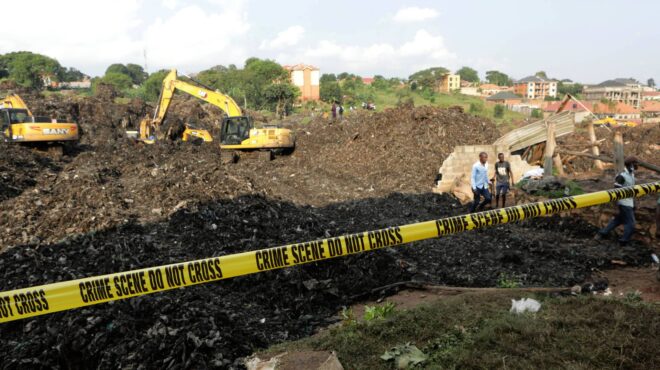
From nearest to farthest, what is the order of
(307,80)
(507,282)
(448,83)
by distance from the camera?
1. (507,282)
2. (307,80)
3. (448,83)

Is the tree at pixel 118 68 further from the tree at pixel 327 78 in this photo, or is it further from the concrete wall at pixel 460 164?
the concrete wall at pixel 460 164

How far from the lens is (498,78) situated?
17975cm

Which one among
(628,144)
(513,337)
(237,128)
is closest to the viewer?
(513,337)

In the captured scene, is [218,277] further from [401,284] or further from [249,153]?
[249,153]

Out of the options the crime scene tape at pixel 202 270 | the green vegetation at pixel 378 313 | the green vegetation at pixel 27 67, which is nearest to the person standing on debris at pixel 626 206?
the crime scene tape at pixel 202 270

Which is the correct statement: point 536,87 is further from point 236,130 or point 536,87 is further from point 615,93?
point 236,130

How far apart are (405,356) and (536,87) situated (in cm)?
15523

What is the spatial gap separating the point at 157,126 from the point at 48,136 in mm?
4253

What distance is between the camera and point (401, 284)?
21.1 feet

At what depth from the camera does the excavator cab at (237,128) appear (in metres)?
18.1

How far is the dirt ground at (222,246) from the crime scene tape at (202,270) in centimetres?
107

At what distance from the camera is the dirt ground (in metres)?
4.51

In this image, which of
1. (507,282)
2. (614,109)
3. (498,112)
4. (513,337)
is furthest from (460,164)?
(614,109)

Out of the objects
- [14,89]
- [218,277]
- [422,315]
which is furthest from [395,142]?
[14,89]
